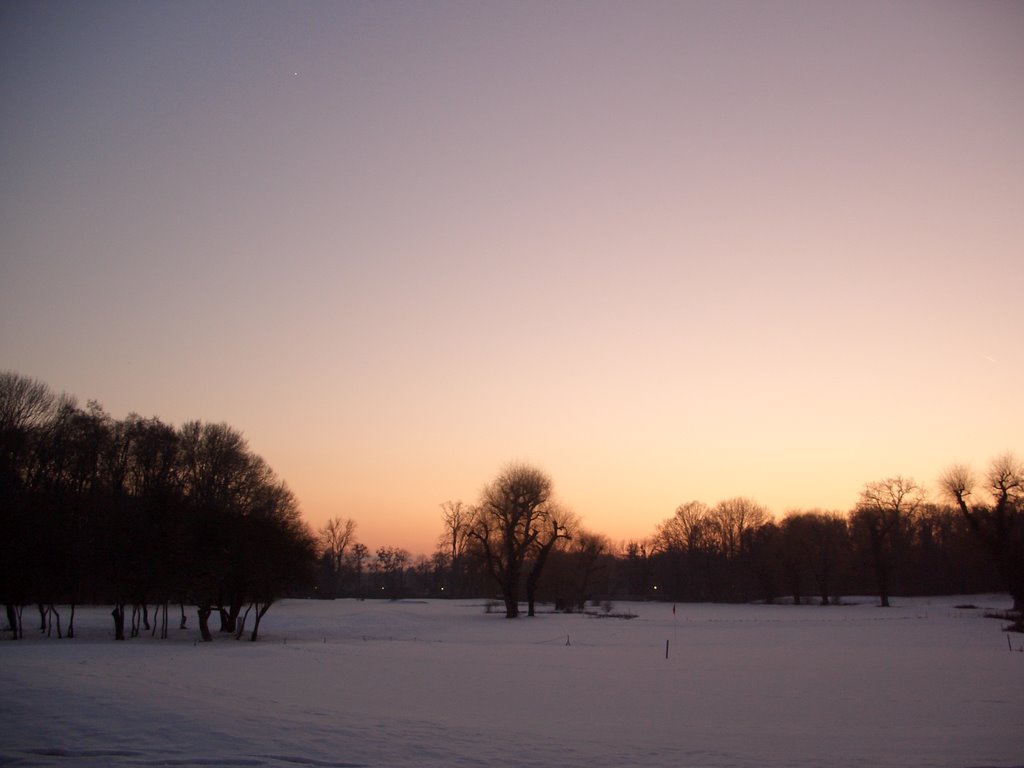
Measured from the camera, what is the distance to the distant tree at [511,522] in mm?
65938

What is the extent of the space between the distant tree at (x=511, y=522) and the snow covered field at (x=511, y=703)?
27.9m

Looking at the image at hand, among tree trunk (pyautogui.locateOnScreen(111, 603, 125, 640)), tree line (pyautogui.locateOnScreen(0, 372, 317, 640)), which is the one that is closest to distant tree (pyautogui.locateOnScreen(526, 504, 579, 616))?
tree line (pyautogui.locateOnScreen(0, 372, 317, 640))

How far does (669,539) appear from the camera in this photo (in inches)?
4744

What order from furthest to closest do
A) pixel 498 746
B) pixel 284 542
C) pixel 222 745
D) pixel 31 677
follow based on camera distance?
pixel 284 542 → pixel 31 677 → pixel 498 746 → pixel 222 745

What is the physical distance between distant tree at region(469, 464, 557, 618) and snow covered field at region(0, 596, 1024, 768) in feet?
91.4

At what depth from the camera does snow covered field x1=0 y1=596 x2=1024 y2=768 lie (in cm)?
1159

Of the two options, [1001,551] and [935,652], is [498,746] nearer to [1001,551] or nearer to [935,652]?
[935,652]

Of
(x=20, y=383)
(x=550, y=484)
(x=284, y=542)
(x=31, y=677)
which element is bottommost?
(x=31, y=677)

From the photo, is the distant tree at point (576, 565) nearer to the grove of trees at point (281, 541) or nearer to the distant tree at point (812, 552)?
the grove of trees at point (281, 541)

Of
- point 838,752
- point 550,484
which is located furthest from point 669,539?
point 838,752

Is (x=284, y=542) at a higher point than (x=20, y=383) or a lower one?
lower

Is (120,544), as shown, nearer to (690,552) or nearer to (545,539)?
(545,539)

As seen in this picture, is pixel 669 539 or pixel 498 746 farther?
pixel 669 539

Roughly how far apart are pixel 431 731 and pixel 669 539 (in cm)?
11225
